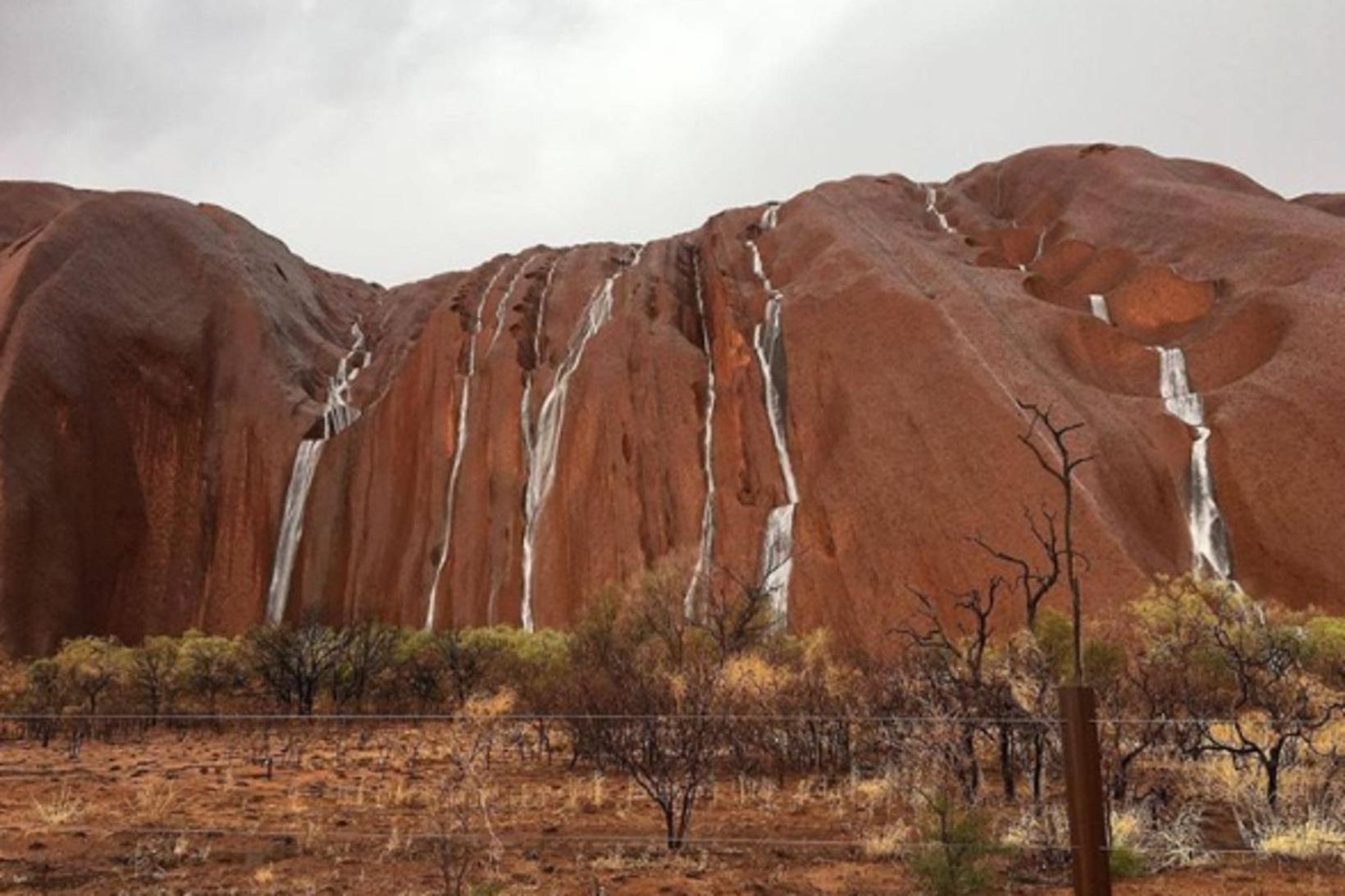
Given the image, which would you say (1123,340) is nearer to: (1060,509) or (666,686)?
(1060,509)

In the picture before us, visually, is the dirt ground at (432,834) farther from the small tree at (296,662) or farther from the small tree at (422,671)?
the small tree at (422,671)

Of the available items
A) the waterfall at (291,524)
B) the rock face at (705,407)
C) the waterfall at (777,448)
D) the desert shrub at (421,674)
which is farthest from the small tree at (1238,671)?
the waterfall at (291,524)

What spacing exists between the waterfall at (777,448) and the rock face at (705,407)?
0.65 ft

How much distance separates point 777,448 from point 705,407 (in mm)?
5254

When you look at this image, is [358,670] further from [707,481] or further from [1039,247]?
[1039,247]

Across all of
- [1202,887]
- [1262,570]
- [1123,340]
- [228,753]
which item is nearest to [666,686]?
[228,753]

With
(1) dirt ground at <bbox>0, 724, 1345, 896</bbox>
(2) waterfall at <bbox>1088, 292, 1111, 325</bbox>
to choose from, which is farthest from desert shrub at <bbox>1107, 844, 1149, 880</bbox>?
(2) waterfall at <bbox>1088, 292, 1111, 325</bbox>

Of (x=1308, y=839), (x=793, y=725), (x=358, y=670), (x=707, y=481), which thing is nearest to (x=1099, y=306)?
(x=707, y=481)

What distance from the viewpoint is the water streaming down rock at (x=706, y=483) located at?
4212 cm

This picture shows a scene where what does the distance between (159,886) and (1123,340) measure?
4466cm

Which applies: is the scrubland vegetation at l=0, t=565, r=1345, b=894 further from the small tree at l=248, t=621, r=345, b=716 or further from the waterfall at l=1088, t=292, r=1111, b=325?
the waterfall at l=1088, t=292, r=1111, b=325

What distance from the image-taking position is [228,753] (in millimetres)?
20812

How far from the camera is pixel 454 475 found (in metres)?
53.7

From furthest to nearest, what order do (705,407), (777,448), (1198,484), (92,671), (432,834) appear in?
(705,407) → (777,448) → (1198,484) → (92,671) → (432,834)
